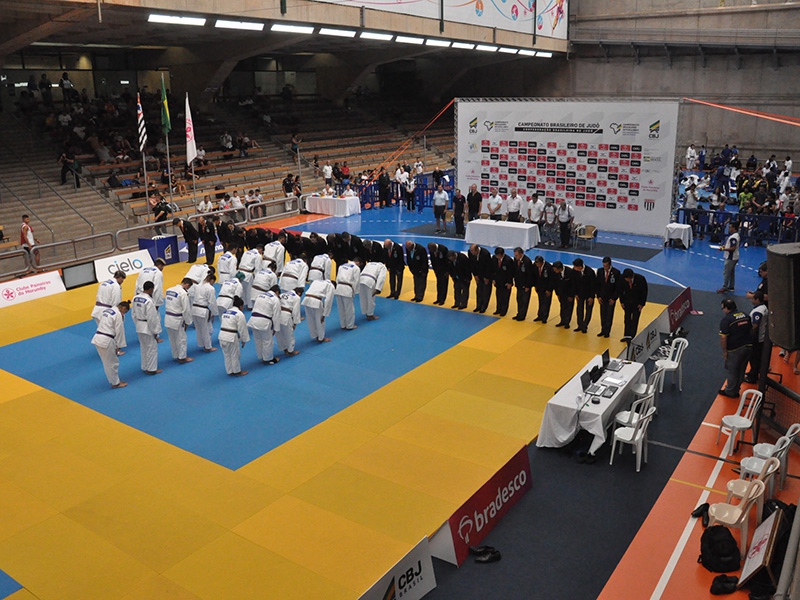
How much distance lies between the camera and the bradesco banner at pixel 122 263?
19.9 m

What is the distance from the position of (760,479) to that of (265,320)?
28.8 feet

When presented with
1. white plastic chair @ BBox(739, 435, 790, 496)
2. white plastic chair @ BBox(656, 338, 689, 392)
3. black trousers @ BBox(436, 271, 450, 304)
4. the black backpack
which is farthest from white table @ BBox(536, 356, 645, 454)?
black trousers @ BBox(436, 271, 450, 304)

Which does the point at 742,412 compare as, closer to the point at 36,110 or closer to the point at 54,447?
the point at 54,447

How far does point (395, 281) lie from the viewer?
17.8 m

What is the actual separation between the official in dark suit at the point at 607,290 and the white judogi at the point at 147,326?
355 inches

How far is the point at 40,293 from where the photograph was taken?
1872 centimetres

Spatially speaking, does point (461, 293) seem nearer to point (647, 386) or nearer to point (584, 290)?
point (584, 290)

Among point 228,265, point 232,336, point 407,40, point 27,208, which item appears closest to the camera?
point 232,336

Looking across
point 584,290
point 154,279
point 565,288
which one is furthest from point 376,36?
point 584,290

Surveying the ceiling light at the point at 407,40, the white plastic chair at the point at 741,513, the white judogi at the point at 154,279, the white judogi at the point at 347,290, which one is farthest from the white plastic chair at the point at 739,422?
the ceiling light at the point at 407,40

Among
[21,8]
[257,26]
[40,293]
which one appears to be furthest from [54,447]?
[257,26]

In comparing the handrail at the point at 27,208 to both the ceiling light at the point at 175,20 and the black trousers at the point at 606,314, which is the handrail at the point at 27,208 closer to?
the ceiling light at the point at 175,20

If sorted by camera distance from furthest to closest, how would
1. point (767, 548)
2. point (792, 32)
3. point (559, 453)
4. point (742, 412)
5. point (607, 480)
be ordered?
point (792, 32), point (742, 412), point (559, 453), point (607, 480), point (767, 548)

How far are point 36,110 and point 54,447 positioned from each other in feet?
80.8
